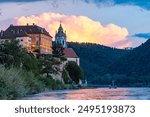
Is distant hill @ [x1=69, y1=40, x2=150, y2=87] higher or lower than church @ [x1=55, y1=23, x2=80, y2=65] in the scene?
lower

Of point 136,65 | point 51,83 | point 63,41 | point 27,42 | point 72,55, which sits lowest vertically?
Answer: point 51,83

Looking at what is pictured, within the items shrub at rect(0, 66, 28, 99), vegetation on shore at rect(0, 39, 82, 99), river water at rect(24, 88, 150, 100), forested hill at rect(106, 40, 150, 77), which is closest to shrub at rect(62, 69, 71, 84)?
vegetation on shore at rect(0, 39, 82, 99)

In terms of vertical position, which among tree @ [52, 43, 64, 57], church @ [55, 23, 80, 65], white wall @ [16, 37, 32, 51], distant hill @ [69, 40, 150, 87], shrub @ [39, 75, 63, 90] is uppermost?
white wall @ [16, 37, 32, 51]

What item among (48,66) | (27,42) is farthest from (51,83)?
(27,42)

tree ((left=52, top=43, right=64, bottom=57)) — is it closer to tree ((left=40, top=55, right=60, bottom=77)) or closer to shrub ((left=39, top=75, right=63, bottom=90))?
tree ((left=40, top=55, right=60, bottom=77))

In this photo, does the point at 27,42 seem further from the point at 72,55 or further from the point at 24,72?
the point at 72,55

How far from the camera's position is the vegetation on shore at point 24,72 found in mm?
8266

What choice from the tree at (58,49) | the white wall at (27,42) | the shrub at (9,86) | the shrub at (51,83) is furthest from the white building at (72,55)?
the shrub at (9,86)

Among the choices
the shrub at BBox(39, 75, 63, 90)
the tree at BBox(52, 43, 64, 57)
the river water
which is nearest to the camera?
the river water

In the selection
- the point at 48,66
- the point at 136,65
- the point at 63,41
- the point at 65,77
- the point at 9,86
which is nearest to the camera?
the point at 9,86

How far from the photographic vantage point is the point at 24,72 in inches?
492

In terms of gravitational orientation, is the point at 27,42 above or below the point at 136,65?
above

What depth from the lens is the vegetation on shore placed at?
827 centimetres

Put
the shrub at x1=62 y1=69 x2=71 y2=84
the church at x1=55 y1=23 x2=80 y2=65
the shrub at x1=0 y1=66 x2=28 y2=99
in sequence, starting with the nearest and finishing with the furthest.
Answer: the church at x1=55 y1=23 x2=80 y2=65 → the shrub at x1=0 y1=66 x2=28 y2=99 → the shrub at x1=62 y1=69 x2=71 y2=84
